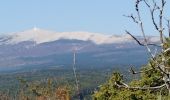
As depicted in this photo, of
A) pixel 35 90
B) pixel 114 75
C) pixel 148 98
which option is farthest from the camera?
pixel 35 90

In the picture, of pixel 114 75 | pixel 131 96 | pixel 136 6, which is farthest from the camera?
pixel 114 75

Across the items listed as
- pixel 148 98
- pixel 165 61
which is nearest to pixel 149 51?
pixel 165 61

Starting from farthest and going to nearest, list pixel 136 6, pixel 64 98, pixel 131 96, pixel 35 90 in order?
pixel 35 90, pixel 64 98, pixel 131 96, pixel 136 6

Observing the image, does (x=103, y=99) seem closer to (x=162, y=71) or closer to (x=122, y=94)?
(x=122, y=94)

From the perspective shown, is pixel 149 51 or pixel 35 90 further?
pixel 35 90

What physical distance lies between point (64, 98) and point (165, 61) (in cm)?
9727

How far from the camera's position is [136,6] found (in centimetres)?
1000

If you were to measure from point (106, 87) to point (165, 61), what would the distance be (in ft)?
221

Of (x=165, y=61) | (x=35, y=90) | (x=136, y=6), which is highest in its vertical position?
(x=136, y=6)

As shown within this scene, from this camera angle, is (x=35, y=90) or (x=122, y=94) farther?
(x=35, y=90)

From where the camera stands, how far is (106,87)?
254 ft

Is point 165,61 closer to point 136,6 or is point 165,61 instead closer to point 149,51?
point 149,51

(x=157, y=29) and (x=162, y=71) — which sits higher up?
(x=157, y=29)

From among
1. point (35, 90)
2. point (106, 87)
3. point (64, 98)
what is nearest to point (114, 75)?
point (106, 87)
